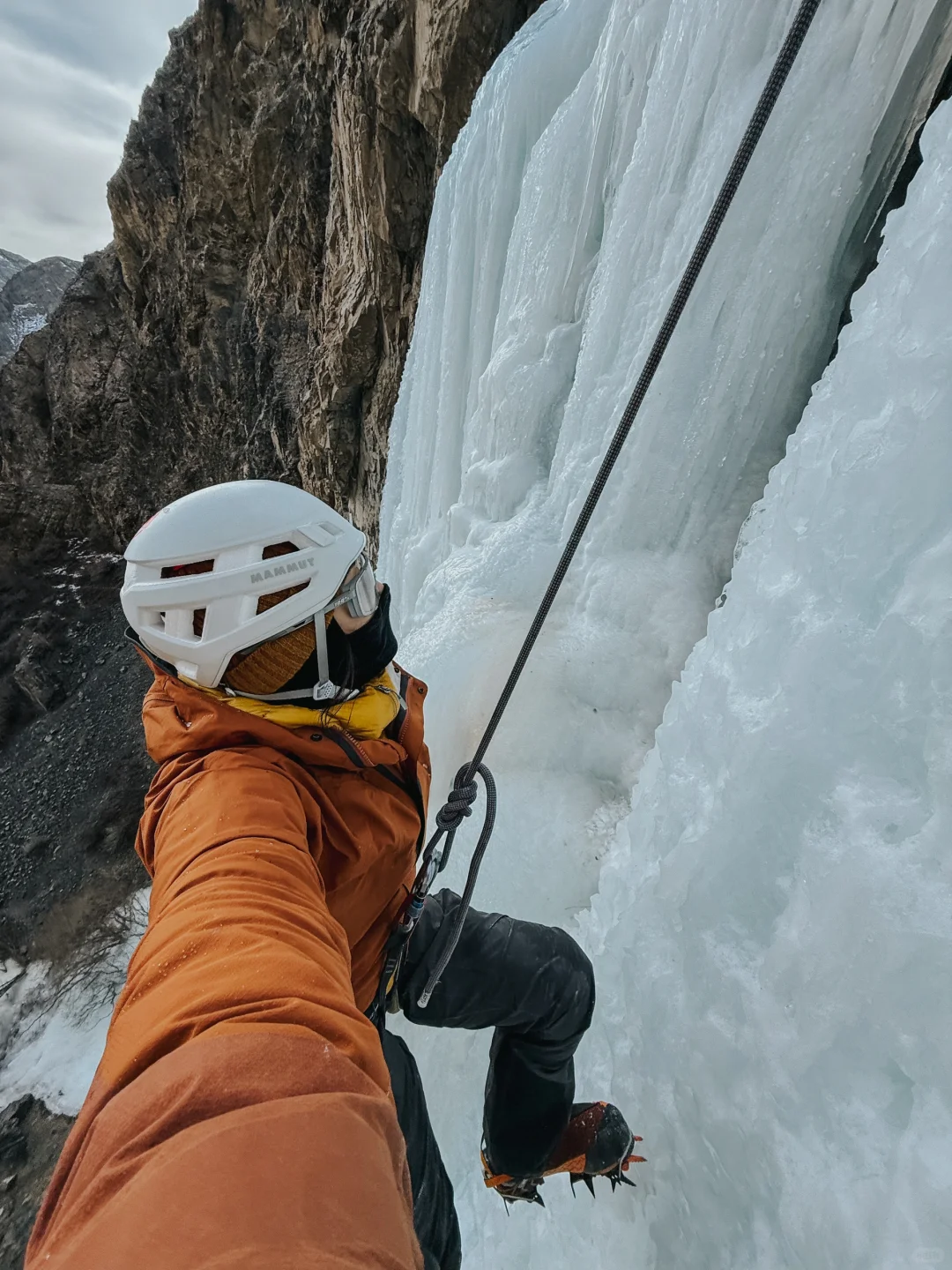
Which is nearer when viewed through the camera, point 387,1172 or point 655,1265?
point 387,1172

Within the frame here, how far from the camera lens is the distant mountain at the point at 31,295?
3656cm

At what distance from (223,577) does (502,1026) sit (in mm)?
1102

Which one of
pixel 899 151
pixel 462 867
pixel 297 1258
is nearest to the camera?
pixel 297 1258

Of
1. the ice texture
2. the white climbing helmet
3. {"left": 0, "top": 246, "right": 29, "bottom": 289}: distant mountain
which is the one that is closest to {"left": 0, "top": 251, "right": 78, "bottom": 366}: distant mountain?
{"left": 0, "top": 246, "right": 29, "bottom": 289}: distant mountain

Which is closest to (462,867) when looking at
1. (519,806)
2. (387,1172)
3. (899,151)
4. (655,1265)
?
(519,806)

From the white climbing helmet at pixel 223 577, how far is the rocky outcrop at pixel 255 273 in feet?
16.4

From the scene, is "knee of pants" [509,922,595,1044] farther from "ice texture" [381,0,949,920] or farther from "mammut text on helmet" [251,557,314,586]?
"mammut text on helmet" [251,557,314,586]

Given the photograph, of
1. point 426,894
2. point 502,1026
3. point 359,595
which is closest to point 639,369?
point 359,595

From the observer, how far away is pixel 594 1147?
1281 millimetres

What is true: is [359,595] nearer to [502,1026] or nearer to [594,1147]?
[502,1026]

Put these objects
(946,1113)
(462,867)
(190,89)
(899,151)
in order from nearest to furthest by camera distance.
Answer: (946,1113), (899,151), (462,867), (190,89)

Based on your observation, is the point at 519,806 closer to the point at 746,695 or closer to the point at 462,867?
the point at 462,867

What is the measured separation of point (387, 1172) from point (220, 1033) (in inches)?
6.9

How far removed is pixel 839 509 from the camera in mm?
1068
